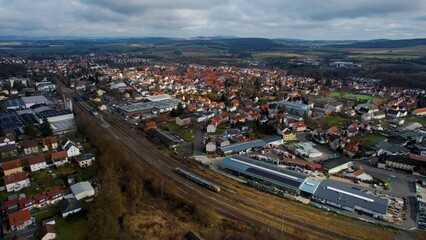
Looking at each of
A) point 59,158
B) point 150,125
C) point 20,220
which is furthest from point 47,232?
point 150,125

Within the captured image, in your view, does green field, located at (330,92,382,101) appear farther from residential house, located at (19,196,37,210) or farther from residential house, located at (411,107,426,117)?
residential house, located at (19,196,37,210)

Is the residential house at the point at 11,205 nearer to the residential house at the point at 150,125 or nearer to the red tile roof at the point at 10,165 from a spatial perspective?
the red tile roof at the point at 10,165

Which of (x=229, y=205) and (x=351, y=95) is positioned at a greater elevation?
(x=351, y=95)

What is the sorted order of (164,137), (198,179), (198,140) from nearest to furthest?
(198,179), (164,137), (198,140)

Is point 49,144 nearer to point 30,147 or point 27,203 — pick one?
point 30,147

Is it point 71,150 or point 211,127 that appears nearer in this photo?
point 71,150

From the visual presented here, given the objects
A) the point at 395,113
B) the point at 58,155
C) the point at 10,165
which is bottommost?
the point at 58,155

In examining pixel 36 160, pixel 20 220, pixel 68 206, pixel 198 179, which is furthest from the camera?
pixel 36 160

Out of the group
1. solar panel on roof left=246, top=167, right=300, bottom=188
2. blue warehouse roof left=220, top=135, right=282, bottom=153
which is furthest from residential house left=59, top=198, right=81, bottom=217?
blue warehouse roof left=220, top=135, right=282, bottom=153
